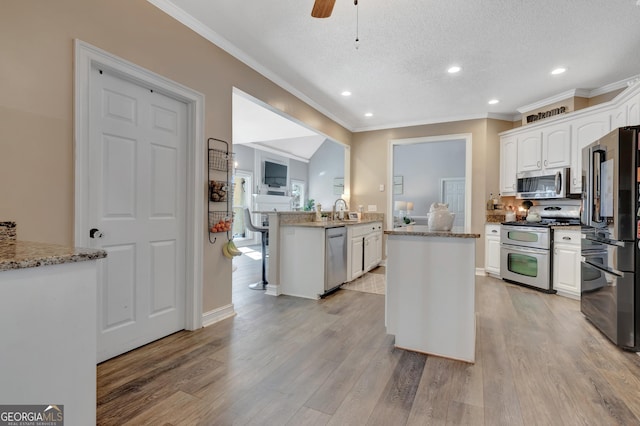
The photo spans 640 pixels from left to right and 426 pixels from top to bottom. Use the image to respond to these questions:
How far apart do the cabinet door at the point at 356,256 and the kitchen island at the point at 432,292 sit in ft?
6.49

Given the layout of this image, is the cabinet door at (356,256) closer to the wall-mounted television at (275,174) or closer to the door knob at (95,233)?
the door knob at (95,233)

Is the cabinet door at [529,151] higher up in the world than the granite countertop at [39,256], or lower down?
higher up

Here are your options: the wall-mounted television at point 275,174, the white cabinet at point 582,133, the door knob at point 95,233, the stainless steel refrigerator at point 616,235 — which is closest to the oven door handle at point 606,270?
the stainless steel refrigerator at point 616,235

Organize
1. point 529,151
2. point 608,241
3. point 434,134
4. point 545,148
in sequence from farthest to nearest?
point 434,134, point 529,151, point 545,148, point 608,241

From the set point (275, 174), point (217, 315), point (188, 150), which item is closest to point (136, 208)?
point (188, 150)

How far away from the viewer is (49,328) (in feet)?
3.20

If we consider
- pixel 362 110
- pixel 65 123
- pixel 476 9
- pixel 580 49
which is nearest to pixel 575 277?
pixel 580 49

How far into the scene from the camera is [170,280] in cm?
257

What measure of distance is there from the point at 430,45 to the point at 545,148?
8.95ft

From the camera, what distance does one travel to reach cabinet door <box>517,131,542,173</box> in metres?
4.45

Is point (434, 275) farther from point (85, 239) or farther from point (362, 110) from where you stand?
point (362, 110)

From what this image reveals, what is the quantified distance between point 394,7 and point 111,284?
119 inches

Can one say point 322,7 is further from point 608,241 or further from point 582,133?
point 582,133

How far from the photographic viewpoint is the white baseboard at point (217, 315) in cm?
275
